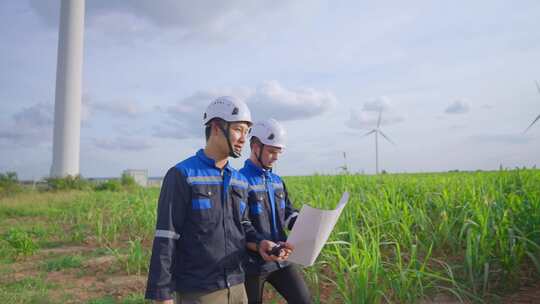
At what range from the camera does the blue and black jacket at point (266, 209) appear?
3.07 meters

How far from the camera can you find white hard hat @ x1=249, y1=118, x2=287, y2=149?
3.59 metres

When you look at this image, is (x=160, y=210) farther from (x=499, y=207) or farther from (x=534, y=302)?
(x=499, y=207)

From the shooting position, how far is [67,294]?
506 cm

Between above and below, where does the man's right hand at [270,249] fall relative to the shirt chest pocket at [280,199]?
below

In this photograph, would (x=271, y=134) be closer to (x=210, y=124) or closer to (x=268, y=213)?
(x=268, y=213)

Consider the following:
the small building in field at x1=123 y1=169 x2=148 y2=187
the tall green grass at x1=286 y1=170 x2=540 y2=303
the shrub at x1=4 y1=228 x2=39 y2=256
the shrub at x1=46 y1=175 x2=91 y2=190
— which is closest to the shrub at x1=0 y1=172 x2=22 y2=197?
the shrub at x1=46 y1=175 x2=91 y2=190

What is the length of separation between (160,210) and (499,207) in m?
3.84

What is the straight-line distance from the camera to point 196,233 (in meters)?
2.50

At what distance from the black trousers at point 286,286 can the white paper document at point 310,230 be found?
0.54 meters

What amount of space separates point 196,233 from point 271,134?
1349 mm

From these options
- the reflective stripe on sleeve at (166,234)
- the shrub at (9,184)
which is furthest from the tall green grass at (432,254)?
the shrub at (9,184)

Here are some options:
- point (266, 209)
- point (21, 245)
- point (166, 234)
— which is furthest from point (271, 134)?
point (21, 245)

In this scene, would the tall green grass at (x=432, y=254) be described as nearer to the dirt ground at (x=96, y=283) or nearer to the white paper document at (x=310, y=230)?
the dirt ground at (x=96, y=283)

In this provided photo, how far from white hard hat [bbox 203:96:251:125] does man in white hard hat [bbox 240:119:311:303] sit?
2.48ft
